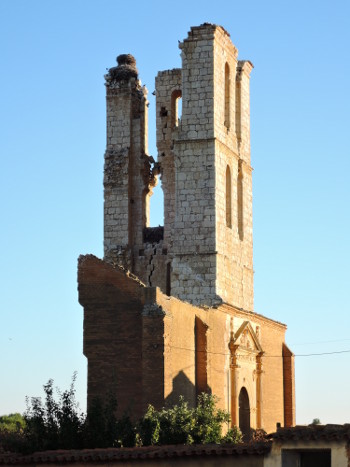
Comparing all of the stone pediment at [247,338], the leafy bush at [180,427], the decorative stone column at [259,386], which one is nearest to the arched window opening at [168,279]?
the stone pediment at [247,338]

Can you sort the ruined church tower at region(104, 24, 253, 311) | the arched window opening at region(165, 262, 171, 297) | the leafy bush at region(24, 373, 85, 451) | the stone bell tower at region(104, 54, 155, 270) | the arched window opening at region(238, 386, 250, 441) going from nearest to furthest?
the leafy bush at region(24, 373, 85, 451)
the arched window opening at region(238, 386, 250, 441)
the ruined church tower at region(104, 24, 253, 311)
the arched window opening at region(165, 262, 171, 297)
the stone bell tower at region(104, 54, 155, 270)

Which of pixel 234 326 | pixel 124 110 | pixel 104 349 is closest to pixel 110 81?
pixel 124 110

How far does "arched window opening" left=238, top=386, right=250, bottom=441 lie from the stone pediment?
1.44m

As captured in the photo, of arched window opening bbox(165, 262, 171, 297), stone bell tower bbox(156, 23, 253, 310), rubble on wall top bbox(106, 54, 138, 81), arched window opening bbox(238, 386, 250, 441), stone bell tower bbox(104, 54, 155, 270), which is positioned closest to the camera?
arched window opening bbox(238, 386, 250, 441)

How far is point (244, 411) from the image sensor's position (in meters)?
39.7

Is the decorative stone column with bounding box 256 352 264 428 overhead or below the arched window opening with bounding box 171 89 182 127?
below

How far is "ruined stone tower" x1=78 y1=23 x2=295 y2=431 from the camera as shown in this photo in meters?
32.5

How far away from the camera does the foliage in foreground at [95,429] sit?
27516 millimetres

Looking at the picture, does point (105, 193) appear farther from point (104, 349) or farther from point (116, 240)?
point (104, 349)

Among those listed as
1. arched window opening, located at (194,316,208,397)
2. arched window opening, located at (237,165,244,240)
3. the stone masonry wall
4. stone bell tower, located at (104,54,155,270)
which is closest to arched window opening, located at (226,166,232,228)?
arched window opening, located at (237,165,244,240)

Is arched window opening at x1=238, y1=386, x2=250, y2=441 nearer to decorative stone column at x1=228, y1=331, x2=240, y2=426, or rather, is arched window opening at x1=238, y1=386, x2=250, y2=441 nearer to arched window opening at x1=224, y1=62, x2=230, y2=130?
decorative stone column at x1=228, y1=331, x2=240, y2=426

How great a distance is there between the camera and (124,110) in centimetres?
4488

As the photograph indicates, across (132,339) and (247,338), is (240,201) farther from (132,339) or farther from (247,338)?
(132,339)

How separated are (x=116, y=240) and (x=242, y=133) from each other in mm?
5800
